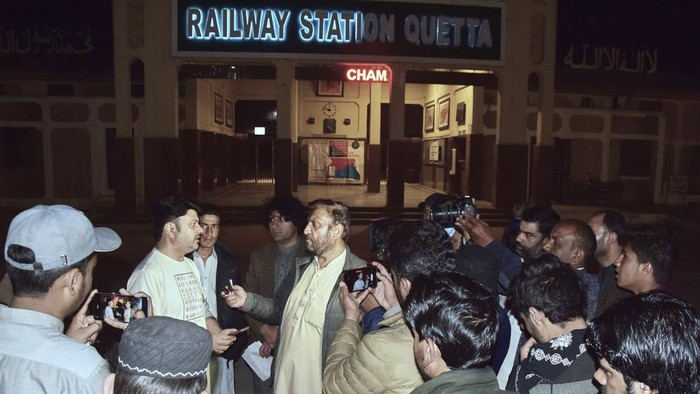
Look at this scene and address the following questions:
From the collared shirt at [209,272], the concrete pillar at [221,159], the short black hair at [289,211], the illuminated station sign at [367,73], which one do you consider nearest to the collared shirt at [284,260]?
the short black hair at [289,211]

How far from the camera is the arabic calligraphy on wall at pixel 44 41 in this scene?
18.6 m

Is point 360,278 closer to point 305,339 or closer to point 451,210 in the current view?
point 305,339

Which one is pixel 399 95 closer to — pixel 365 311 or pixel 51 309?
pixel 365 311

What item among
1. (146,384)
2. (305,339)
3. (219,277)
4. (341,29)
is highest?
(341,29)

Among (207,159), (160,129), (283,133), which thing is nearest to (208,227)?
(283,133)

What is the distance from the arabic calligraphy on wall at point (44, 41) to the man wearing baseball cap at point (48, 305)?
19.5 meters

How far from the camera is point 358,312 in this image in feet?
9.41

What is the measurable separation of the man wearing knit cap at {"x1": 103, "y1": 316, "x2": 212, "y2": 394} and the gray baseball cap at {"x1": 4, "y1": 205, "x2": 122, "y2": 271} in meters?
0.64

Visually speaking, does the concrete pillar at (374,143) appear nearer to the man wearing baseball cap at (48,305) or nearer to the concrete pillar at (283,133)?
the concrete pillar at (283,133)

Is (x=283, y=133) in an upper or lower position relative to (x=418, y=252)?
upper

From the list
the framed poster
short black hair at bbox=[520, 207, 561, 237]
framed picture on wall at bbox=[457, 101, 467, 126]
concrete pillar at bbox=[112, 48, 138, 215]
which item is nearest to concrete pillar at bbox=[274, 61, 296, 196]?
concrete pillar at bbox=[112, 48, 138, 215]

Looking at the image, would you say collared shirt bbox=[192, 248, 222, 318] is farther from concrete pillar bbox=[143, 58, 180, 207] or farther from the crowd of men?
concrete pillar bbox=[143, 58, 180, 207]

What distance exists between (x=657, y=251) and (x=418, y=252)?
1.75 meters

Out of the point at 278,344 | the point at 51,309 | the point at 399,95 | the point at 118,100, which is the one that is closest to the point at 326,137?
the point at 399,95
